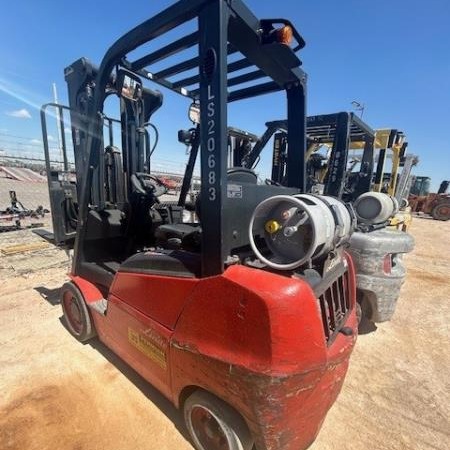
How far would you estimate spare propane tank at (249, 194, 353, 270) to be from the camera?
1.57m

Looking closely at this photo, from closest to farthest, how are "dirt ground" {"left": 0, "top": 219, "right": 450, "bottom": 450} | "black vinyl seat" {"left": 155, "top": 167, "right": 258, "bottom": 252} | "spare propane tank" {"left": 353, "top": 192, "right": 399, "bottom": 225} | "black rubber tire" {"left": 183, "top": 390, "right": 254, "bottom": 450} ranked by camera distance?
"black rubber tire" {"left": 183, "top": 390, "right": 254, "bottom": 450}, "dirt ground" {"left": 0, "top": 219, "right": 450, "bottom": 450}, "black vinyl seat" {"left": 155, "top": 167, "right": 258, "bottom": 252}, "spare propane tank" {"left": 353, "top": 192, "right": 399, "bottom": 225}

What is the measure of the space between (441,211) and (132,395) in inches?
986

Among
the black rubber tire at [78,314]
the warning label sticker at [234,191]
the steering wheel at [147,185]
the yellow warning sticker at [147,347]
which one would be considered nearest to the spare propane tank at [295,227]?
the warning label sticker at [234,191]

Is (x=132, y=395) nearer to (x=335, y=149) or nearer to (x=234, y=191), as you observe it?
(x=234, y=191)

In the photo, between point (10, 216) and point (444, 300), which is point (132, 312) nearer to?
point (444, 300)

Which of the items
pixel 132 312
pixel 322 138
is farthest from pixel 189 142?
pixel 322 138

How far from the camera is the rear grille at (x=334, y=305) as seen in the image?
1.93 m

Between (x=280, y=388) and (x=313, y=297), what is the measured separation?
1.68ft

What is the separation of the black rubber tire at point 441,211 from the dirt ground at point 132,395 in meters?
20.9

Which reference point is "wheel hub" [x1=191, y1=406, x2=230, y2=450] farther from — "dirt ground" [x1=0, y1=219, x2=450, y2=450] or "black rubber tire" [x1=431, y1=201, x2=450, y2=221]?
"black rubber tire" [x1=431, y1=201, x2=450, y2=221]

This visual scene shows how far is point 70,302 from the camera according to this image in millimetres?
3361

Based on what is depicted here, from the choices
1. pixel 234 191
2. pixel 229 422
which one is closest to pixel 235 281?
pixel 234 191

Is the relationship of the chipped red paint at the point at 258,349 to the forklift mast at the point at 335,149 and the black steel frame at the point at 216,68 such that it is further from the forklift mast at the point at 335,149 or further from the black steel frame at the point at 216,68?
the forklift mast at the point at 335,149

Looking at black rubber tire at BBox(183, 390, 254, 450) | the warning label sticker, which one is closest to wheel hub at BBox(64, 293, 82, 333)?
black rubber tire at BBox(183, 390, 254, 450)
